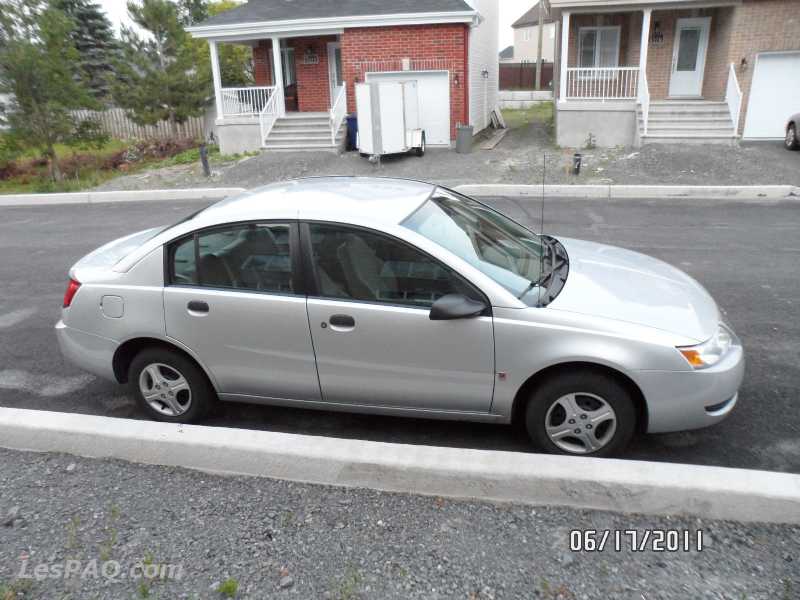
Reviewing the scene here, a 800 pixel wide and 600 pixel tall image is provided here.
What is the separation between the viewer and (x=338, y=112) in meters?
18.8

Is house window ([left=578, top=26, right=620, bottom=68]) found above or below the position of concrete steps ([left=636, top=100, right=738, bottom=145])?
above

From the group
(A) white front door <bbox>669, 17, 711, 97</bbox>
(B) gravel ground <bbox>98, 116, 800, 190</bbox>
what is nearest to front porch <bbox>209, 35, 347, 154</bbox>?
(B) gravel ground <bbox>98, 116, 800, 190</bbox>

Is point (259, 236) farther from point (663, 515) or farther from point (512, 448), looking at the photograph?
point (663, 515)

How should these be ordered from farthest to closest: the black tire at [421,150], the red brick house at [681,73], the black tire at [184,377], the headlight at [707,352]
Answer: the black tire at [421,150], the red brick house at [681,73], the black tire at [184,377], the headlight at [707,352]

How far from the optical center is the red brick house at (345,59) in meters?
18.2

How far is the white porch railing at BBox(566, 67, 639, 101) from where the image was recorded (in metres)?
18.0

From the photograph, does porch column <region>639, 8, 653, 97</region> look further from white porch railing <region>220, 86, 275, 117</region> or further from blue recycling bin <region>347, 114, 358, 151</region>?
white porch railing <region>220, 86, 275, 117</region>

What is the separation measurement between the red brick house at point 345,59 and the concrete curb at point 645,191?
605cm

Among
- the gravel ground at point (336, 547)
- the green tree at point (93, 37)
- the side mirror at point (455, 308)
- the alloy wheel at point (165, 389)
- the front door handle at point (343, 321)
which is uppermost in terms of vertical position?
the green tree at point (93, 37)

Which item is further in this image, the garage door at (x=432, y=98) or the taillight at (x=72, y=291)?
the garage door at (x=432, y=98)

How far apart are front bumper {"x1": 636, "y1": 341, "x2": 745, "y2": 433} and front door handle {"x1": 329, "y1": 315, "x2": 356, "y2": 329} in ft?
5.41

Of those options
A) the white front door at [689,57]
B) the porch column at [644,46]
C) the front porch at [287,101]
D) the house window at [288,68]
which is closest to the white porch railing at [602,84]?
the porch column at [644,46]

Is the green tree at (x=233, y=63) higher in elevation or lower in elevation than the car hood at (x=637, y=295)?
higher

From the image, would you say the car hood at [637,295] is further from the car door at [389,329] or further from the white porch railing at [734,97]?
the white porch railing at [734,97]
